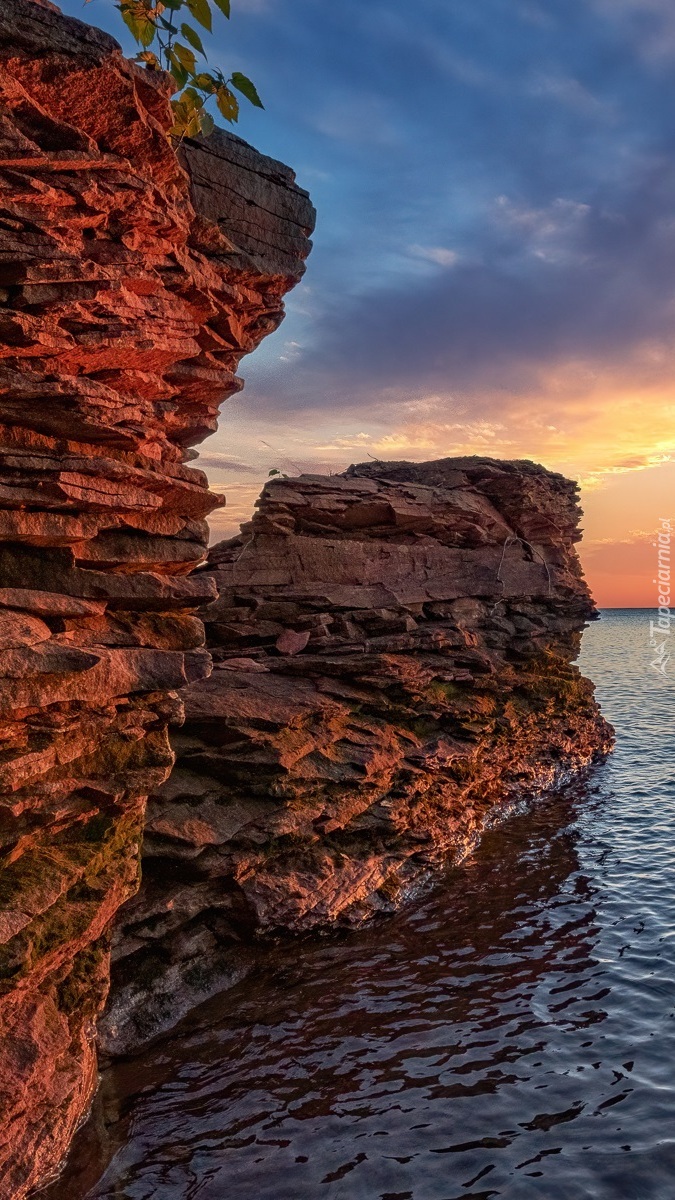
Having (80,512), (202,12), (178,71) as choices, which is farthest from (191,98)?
(80,512)

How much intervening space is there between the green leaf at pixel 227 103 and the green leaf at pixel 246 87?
56 centimetres

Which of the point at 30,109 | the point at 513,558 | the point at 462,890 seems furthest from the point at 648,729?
the point at 30,109

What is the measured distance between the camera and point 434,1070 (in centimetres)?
1216

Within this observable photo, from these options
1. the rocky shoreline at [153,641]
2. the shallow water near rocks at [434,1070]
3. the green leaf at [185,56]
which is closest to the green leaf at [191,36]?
the green leaf at [185,56]

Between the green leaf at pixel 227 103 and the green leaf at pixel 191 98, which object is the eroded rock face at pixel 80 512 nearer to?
the green leaf at pixel 191 98

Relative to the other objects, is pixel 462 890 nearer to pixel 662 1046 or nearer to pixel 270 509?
pixel 662 1046

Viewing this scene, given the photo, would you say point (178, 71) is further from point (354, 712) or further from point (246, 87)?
point (354, 712)

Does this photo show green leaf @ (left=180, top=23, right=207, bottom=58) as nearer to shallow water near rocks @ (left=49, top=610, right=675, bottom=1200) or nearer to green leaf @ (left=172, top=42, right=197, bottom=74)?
green leaf @ (left=172, top=42, right=197, bottom=74)

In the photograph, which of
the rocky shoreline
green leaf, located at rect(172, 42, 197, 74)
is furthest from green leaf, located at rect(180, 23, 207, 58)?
the rocky shoreline

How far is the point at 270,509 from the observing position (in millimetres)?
22938

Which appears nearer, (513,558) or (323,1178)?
(323,1178)

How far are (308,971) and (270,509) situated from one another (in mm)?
A: 13087

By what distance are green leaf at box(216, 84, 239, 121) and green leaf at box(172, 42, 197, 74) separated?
31 cm

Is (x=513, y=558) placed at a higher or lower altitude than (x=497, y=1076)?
higher
